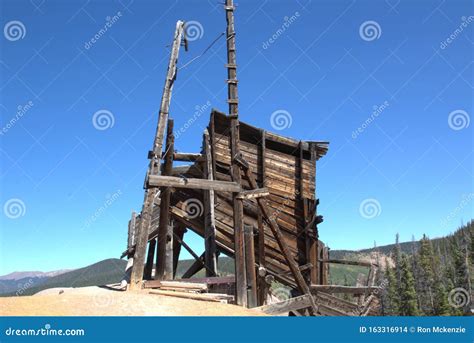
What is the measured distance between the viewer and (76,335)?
6664mm

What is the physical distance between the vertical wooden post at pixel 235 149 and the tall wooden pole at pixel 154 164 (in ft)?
5.32

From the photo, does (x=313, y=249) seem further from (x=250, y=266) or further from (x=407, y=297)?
(x=407, y=297)

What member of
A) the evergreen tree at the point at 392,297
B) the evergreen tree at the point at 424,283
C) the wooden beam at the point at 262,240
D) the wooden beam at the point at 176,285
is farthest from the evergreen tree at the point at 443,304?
the wooden beam at the point at 176,285

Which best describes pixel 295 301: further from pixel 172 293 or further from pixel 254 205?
pixel 254 205

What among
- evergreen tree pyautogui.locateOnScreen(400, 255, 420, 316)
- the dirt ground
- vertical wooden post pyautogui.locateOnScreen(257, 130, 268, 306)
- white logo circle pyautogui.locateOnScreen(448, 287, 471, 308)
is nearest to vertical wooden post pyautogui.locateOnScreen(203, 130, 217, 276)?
vertical wooden post pyautogui.locateOnScreen(257, 130, 268, 306)

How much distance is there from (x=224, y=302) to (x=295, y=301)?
Result: 7.58 feet

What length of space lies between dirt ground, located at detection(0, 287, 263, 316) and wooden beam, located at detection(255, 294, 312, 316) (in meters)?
0.99

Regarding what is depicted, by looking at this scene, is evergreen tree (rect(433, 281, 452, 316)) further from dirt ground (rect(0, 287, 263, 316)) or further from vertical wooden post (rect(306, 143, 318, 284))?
dirt ground (rect(0, 287, 263, 316))

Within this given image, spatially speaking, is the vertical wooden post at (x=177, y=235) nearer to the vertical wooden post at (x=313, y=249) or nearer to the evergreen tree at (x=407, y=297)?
the vertical wooden post at (x=313, y=249)

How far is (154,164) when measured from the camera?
37.6 ft

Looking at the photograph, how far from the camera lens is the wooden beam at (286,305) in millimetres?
10352

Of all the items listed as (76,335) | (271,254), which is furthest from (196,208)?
(76,335)

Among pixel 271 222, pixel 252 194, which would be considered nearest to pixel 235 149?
pixel 252 194

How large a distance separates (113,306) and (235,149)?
533 centimetres
